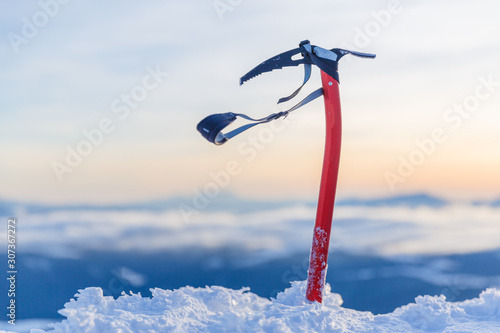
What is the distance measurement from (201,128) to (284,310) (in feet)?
4.22

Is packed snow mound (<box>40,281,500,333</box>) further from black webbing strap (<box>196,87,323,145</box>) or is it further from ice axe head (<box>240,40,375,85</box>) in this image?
ice axe head (<box>240,40,375,85</box>)

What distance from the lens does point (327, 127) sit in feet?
12.5

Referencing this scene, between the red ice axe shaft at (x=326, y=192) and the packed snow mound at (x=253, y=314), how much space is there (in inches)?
7.2

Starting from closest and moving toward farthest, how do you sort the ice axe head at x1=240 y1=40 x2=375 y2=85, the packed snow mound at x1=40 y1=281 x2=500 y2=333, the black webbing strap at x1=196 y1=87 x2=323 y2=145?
the packed snow mound at x1=40 y1=281 x2=500 y2=333
the black webbing strap at x1=196 y1=87 x2=323 y2=145
the ice axe head at x1=240 y1=40 x2=375 y2=85

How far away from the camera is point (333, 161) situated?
12.5 ft

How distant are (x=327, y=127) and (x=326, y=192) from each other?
439mm

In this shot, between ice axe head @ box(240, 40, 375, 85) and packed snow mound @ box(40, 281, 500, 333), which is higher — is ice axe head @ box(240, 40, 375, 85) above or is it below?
above

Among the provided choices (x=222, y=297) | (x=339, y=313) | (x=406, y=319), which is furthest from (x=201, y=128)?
(x=406, y=319)

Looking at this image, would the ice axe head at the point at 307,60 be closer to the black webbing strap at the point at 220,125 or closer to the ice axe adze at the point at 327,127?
the ice axe adze at the point at 327,127

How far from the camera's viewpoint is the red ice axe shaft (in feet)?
12.4

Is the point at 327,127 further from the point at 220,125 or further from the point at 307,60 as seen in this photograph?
the point at 220,125

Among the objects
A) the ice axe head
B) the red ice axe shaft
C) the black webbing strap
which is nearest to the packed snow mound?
the red ice axe shaft

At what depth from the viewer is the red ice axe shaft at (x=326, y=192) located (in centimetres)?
379

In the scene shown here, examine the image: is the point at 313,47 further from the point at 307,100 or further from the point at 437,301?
the point at 437,301
